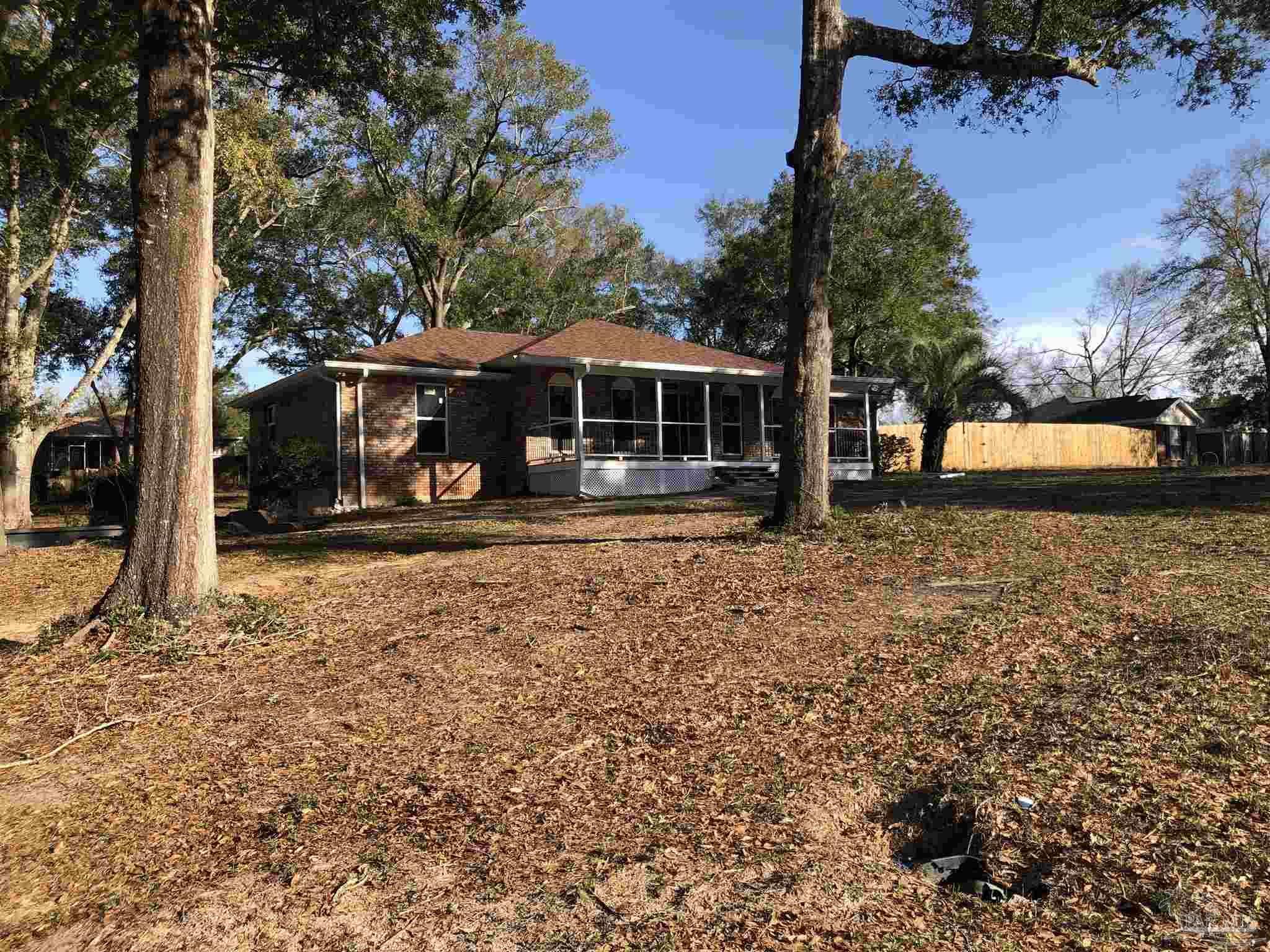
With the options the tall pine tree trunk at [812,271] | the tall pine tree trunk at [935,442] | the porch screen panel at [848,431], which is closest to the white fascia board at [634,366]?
the porch screen panel at [848,431]

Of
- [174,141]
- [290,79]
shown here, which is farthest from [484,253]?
[174,141]

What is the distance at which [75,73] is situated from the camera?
837 cm

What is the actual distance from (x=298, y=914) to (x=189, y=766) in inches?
59.3

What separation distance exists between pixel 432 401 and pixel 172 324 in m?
12.7

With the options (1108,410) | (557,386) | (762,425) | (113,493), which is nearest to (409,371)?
(557,386)

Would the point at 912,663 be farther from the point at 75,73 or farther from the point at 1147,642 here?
the point at 75,73

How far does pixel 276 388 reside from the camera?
64.4 feet

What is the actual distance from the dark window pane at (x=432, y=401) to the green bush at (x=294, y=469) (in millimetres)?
2246

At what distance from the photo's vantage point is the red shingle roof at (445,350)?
18.2m

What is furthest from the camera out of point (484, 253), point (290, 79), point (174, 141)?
point (484, 253)

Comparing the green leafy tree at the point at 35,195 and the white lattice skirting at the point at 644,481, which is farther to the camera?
the white lattice skirting at the point at 644,481

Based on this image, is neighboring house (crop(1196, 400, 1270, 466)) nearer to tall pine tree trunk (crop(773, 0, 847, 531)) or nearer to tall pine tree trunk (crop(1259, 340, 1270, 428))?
tall pine tree trunk (crop(1259, 340, 1270, 428))

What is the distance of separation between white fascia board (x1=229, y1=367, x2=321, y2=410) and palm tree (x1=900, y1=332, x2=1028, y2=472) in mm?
16193

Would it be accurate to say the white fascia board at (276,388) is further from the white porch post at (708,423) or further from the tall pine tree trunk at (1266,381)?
the tall pine tree trunk at (1266,381)
